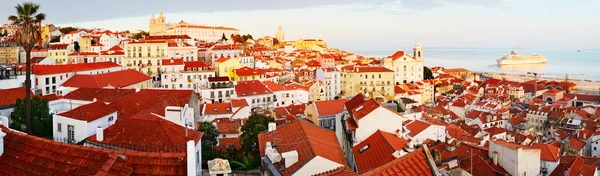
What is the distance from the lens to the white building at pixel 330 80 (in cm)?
3959

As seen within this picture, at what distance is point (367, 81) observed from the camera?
139 ft

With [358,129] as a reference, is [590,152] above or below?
below

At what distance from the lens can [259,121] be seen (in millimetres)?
16484

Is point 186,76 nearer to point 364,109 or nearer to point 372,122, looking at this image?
point 364,109

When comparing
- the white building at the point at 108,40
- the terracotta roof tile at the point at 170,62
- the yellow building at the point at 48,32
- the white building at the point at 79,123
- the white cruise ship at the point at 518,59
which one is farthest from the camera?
the white cruise ship at the point at 518,59

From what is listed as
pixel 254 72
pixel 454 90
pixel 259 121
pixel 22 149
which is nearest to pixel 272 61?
pixel 254 72

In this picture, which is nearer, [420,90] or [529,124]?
[529,124]

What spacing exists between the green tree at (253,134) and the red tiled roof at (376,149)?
11.0 ft

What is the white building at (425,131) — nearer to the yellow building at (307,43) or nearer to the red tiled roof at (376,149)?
the red tiled roof at (376,149)

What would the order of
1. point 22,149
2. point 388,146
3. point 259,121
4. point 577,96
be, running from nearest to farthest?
1. point 22,149
2. point 388,146
3. point 259,121
4. point 577,96

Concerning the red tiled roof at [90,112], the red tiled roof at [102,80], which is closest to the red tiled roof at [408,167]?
the red tiled roof at [90,112]

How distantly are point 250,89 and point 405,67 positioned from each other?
82.2 feet

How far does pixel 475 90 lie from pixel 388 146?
4697cm

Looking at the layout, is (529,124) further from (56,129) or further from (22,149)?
(22,149)
